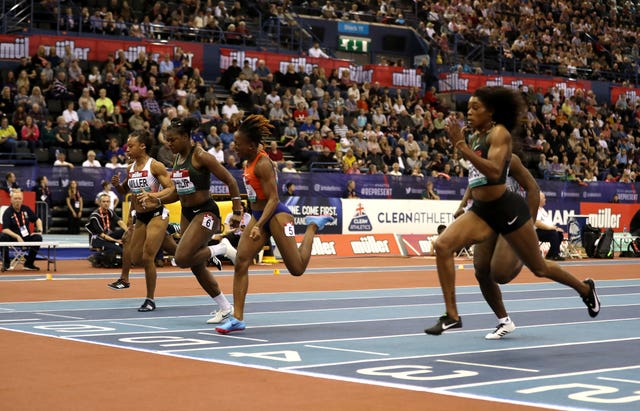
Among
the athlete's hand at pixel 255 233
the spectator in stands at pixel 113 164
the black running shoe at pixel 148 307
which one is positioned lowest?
the black running shoe at pixel 148 307

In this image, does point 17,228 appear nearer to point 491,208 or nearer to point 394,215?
point 394,215

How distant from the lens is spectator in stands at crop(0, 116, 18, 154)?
24.6 meters

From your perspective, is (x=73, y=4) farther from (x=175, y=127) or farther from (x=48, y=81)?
(x=175, y=127)

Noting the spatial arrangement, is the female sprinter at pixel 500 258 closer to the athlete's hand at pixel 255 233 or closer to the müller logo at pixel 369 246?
the athlete's hand at pixel 255 233

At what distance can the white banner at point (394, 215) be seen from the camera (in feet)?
92.3

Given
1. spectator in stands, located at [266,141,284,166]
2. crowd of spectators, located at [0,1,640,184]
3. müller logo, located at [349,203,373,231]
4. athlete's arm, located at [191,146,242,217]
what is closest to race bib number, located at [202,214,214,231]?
athlete's arm, located at [191,146,242,217]

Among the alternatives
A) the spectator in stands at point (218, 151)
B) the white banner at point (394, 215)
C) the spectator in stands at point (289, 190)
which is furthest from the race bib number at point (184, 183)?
the white banner at point (394, 215)

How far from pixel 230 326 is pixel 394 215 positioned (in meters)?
19.0

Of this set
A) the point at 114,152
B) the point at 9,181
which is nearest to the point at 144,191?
the point at 9,181

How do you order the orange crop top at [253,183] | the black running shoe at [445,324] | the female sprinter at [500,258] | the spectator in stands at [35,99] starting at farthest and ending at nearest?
the spectator in stands at [35,99] < the orange crop top at [253,183] < the female sprinter at [500,258] < the black running shoe at [445,324]

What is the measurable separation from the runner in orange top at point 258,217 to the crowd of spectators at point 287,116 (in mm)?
10327

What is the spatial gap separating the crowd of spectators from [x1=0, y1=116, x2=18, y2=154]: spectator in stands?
34 mm

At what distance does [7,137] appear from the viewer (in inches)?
976

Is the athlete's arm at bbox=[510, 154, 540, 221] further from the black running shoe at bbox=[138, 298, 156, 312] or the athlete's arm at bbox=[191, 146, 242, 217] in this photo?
the black running shoe at bbox=[138, 298, 156, 312]
